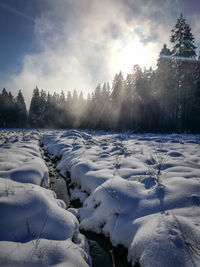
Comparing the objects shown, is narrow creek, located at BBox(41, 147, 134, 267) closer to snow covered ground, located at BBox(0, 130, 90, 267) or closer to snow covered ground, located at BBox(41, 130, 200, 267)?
snow covered ground, located at BBox(41, 130, 200, 267)

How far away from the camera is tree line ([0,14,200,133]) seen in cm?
2081

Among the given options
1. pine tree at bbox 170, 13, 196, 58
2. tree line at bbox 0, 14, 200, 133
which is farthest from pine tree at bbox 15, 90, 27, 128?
pine tree at bbox 170, 13, 196, 58

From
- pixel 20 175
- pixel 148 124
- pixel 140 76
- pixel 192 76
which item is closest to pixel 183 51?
pixel 192 76

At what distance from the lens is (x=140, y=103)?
95.6 ft

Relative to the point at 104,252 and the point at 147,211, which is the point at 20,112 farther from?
the point at 147,211

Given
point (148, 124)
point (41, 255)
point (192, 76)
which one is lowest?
point (41, 255)

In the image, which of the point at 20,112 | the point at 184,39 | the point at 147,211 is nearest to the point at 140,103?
the point at 184,39

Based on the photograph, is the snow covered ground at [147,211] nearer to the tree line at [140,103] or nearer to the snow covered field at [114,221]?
the snow covered field at [114,221]

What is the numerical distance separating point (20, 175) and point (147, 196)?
343 centimetres

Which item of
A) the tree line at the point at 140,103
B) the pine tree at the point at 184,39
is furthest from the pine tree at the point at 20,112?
the pine tree at the point at 184,39

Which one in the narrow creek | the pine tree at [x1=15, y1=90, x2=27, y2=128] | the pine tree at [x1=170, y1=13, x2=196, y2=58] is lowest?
the narrow creek

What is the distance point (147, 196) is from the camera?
3.03 m

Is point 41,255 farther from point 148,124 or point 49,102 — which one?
point 49,102

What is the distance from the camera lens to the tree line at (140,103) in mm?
20812
